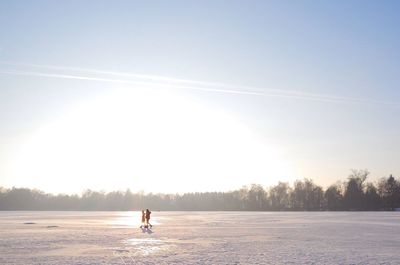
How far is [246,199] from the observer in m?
156

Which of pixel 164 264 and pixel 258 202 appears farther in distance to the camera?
pixel 258 202

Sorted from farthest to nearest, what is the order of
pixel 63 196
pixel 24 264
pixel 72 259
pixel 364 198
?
pixel 63 196 → pixel 364 198 → pixel 72 259 → pixel 24 264

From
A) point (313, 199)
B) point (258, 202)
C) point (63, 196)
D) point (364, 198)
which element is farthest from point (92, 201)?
point (364, 198)

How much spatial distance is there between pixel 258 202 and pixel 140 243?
134 m

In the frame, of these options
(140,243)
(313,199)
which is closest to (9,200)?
(313,199)

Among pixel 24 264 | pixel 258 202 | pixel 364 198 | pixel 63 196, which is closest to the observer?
pixel 24 264

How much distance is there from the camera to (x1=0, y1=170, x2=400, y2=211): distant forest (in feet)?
422

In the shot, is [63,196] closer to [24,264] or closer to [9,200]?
[9,200]

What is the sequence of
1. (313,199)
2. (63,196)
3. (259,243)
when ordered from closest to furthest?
1. (259,243)
2. (313,199)
3. (63,196)

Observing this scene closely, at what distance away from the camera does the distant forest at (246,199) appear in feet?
422

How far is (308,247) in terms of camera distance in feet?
72.9

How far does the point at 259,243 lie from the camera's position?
2412 centimetres

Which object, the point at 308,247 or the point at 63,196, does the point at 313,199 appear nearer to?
the point at 63,196

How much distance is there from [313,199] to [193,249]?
12722 centimetres
